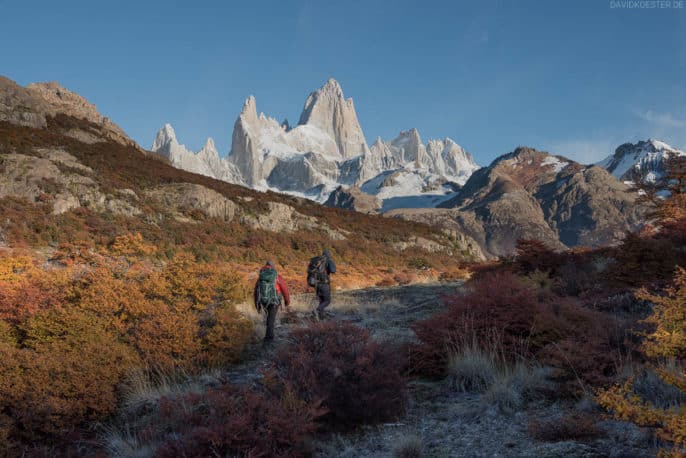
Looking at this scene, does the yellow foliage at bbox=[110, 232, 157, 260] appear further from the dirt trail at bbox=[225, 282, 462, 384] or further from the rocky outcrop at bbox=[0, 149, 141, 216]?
the dirt trail at bbox=[225, 282, 462, 384]

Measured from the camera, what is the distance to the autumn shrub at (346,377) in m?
4.36

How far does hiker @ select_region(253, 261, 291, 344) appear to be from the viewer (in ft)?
25.4

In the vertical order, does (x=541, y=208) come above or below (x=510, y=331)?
above

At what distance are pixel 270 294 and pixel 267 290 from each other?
0.34 ft

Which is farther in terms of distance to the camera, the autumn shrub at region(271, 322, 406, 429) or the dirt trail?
the dirt trail

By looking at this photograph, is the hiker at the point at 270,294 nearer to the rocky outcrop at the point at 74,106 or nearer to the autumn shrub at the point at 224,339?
the autumn shrub at the point at 224,339

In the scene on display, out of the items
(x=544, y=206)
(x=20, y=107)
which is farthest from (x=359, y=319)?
(x=544, y=206)

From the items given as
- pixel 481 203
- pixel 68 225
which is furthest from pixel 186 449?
pixel 481 203

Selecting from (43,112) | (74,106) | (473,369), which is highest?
(74,106)

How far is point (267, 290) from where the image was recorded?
7863 mm

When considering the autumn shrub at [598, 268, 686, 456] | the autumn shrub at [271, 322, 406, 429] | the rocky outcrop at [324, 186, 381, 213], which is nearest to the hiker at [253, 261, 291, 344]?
the autumn shrub at [271, 322, 406, 429]

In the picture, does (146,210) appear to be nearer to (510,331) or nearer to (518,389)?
(510,331)

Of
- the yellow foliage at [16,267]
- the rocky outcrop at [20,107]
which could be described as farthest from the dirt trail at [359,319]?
the rocky outcrop at [20,107]

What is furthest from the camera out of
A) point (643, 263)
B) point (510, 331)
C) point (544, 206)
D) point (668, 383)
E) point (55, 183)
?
point (544, 206)
